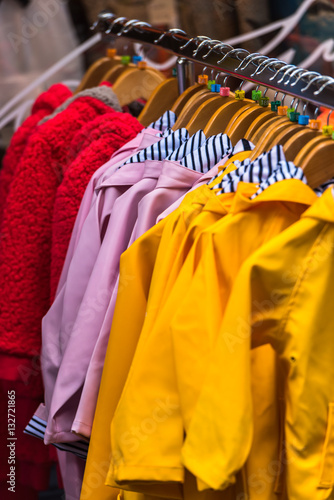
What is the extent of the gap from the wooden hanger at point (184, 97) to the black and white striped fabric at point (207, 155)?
8.9 inches

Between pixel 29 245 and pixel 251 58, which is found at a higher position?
pixel 251 58

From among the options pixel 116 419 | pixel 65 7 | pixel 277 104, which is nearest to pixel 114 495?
pixel 116 419

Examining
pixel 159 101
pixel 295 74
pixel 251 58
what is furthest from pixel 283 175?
pixel 159 101

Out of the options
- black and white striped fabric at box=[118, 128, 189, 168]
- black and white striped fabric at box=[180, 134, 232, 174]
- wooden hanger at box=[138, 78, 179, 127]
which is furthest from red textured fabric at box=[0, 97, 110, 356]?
black and white striped fabric at box=[180, 134, 232, 174]

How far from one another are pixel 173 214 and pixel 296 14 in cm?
159

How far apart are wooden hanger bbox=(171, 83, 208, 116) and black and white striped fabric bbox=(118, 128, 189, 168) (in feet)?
0.46

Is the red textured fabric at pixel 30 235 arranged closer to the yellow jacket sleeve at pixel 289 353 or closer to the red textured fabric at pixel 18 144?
the red textured fabric at pixel 18 144

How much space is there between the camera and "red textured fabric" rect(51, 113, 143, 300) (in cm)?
113

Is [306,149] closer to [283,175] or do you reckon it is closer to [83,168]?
[283,175]

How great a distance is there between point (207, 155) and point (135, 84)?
57cm

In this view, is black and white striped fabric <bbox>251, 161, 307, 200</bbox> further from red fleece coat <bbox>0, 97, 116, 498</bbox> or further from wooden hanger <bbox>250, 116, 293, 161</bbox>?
red fleece coat <bbox>0, 97, 116, 498</bbox>

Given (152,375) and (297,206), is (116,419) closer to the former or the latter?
(152,375)

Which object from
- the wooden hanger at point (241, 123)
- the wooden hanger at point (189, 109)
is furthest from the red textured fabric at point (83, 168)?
the wooden hanger at point (241, 123)

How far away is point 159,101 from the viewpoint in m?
1.28
